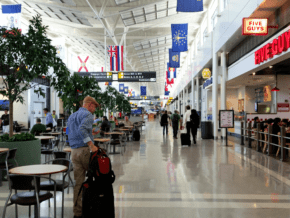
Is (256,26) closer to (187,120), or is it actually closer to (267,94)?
(187,120)

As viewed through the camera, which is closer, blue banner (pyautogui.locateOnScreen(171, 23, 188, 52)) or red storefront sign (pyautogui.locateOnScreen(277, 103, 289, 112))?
red storefront sign (pyautogui.locateOnScreen(277, 103, 289, 112))

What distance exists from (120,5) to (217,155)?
11.2 meters

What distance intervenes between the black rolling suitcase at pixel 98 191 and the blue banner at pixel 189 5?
24.7 ft

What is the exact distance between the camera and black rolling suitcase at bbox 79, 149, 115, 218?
10.4 feet

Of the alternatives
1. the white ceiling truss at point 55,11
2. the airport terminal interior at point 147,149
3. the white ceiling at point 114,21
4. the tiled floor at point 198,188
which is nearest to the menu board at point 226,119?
the airport terminal interior at point 147,149

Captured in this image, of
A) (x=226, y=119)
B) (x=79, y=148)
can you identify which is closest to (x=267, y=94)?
(x=226, y=119)

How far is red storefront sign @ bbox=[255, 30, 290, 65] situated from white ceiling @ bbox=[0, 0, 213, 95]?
7857mm

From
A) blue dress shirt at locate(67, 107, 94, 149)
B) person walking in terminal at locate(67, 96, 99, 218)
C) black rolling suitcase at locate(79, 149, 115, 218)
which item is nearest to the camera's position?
black rolling suitcase at locate(79, 149, 115, 218)

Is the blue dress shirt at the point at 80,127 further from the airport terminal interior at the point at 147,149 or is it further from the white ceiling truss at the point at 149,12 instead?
the white ceiling truss at the point at 149,12

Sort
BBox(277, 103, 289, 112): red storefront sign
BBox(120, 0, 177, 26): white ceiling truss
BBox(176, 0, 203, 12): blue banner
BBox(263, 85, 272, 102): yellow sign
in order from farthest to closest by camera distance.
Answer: BBox(120, 0, 177, 26): white ceiling truss < BBox(263, 85, 272, 102): yellow sign < BBox(277, 103, 289, 112): red storefront sign < BBox(176, 0, 203, 12): blue banner

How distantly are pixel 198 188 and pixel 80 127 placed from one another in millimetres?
Answer: 2779

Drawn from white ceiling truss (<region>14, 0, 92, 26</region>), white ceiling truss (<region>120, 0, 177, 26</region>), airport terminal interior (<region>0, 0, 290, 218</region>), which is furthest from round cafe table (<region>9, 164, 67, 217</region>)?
white ceiling truss (<region>120, 0, 177, 26</region>)

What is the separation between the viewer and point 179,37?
1443 cm

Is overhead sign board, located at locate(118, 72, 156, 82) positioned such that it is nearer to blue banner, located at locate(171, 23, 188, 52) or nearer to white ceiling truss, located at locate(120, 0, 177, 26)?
white ceiling truss, located at locate(120, 0, 177, 26)
